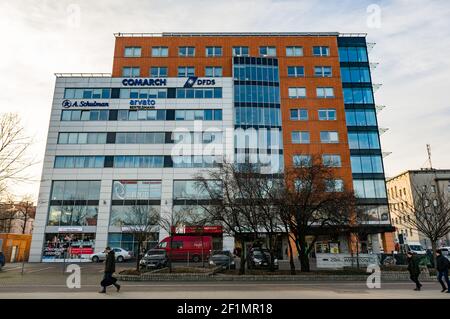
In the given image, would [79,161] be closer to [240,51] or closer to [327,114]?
[240,51]

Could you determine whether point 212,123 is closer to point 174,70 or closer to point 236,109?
point 236,109

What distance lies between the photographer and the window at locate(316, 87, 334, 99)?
154 ft

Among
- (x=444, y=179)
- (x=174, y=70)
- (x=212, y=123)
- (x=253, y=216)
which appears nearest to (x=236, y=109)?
(x=212, y=123)

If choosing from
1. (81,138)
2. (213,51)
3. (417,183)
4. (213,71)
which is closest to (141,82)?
(213,71)

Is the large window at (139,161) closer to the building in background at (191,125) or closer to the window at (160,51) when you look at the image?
the building in background at (191,125)

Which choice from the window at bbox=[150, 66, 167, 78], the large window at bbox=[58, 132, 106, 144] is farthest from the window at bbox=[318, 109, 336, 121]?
the large window at bbox=[58, 132, 106, 144]

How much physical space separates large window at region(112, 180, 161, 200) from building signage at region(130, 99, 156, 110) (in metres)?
10.6

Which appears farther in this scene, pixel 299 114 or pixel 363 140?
pixel 299 114

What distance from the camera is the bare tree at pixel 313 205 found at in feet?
63.7

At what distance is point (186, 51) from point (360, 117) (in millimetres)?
29139

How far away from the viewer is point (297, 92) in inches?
1848

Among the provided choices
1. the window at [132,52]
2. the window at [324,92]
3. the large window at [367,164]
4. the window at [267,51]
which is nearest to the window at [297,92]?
the window at [324,92]

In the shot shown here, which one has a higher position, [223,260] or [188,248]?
[188,248]
